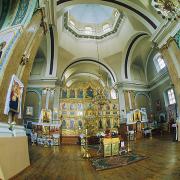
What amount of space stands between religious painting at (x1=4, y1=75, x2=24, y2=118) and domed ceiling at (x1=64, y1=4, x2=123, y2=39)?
1133 cm

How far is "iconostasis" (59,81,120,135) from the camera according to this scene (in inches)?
581

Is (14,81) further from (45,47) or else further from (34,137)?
(45,47)

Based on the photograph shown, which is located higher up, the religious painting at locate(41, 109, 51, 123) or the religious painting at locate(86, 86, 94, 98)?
the religious painting at locate(86, 86, 94, 98)

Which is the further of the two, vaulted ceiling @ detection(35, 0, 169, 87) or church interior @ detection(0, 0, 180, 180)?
vaulted ceiling @ detection(35, 0, 169, 87)

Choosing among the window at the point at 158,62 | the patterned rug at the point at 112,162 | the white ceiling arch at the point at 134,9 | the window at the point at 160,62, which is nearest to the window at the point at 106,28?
the window at the point at 158,62

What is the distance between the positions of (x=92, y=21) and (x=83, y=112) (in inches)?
384

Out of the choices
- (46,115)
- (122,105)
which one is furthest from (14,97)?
(122,105)

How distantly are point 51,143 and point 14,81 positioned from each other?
8.82m

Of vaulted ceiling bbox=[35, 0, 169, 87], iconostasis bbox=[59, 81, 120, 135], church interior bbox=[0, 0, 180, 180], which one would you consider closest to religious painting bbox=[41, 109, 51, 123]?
church interior bbox=[0, 0, 180, 180]

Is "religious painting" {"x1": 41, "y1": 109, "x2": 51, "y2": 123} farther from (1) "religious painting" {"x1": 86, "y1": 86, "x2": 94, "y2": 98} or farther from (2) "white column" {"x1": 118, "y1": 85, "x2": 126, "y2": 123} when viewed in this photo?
(2) "white column" {"x1": 118, "y1": 85, "x2": 126, "y2": 123}

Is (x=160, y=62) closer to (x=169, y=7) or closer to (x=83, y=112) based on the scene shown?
(x=83, y=112)

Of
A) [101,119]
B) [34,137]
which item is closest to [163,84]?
[101,119]

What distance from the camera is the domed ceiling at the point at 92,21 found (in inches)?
607

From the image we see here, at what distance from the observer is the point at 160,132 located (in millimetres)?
14453
